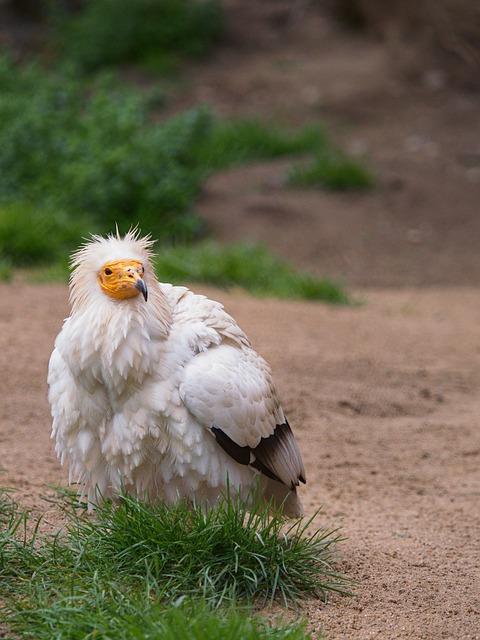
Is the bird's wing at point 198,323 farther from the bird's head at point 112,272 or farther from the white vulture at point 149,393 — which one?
the bird's head at point 112,272

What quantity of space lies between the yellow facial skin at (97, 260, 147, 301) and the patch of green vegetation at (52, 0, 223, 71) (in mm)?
12625

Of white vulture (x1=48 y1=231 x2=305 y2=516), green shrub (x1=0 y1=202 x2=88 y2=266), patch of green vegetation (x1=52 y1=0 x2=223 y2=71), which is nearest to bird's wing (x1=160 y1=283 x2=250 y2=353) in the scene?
white vulture (x1=48 y1=231 x2=305 y2=516)

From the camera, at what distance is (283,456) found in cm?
432

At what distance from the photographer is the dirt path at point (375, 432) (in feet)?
13.2

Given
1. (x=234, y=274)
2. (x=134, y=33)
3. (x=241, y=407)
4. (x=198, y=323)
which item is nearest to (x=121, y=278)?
(x=198, y=323)

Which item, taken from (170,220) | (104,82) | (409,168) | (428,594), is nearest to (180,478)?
(428,594)

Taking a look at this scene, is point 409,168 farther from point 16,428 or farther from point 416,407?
point 16,428

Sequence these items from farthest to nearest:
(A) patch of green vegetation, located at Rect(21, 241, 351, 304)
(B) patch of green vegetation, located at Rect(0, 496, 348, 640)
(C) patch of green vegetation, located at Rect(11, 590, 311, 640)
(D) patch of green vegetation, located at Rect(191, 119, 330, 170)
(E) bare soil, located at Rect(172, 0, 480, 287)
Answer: (D) patch of green vegetation, located at Rect(191, 119, 330, 170) < (E) bare soil, located at Rect(172, 0, 480, 287) < (A) patch of green vegetation, located at Rect(21, 241, 351, 304) < (B) patch of green vegetation, located at Rect(0, 496, 348, 640) < (C) patch of green vegetation, located at Rect(11, 590, 311, 640)

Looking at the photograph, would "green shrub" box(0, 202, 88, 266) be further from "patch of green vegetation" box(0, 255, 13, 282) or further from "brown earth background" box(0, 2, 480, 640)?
"brown earth background" box(0, 2, 480, 640)

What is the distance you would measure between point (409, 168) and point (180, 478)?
10172mm

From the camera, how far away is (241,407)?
13.3ft

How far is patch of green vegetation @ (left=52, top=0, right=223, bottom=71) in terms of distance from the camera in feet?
53.6

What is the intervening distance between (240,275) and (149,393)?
5.54 m

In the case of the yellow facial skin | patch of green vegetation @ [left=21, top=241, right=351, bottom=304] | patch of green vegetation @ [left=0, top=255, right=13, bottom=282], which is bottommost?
patch of green vegetation @ [left=0, top=255, right=13, bottom=282]
